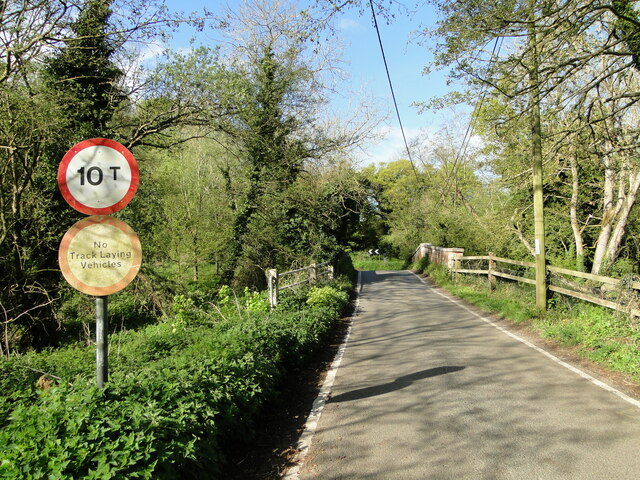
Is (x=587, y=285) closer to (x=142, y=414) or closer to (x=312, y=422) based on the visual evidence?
(x=312, y=422)

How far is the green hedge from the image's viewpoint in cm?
282

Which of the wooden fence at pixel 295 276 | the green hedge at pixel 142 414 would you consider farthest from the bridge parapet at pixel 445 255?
the green hedge at pixel 142 414

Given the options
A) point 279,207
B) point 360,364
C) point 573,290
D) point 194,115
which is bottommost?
point 360,364

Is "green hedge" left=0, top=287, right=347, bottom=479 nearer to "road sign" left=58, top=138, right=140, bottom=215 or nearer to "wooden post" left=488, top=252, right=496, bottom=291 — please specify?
"road sign" left=58, top=138, right=140, bottom=215

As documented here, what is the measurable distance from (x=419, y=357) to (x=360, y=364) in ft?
3.29

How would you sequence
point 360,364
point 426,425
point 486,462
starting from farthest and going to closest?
point 360,364, point 426,425, point 486,462

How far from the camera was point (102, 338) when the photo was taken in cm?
364

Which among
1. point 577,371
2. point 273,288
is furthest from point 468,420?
point 273,288

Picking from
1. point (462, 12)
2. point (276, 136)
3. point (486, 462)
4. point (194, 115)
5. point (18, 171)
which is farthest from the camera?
point (276, 136)

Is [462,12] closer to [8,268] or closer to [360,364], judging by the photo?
[360,364]

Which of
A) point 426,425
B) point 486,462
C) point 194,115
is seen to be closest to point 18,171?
point 194,115

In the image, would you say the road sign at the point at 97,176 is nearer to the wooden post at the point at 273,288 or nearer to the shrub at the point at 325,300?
the wooden post at the point at 273,288

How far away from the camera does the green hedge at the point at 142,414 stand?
2822 mm

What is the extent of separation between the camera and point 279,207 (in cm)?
2125
